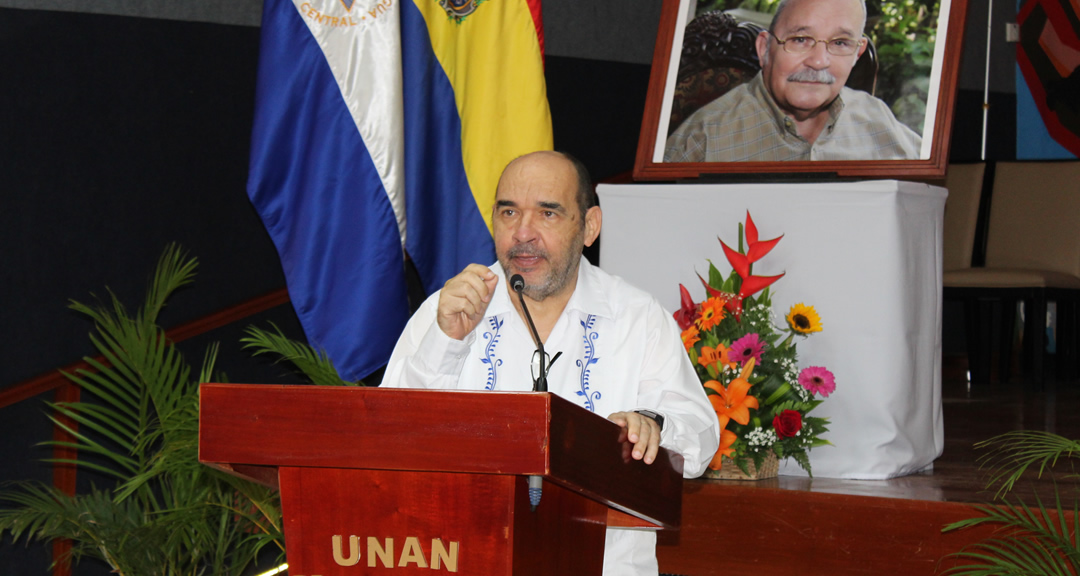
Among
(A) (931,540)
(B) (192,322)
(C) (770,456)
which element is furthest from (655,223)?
(B) (192,322)

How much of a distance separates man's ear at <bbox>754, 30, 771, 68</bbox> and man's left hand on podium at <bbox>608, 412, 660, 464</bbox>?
6.60 ft

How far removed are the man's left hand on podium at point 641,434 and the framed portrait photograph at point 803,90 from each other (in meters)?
1.79

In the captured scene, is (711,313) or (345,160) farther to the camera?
(345,160)

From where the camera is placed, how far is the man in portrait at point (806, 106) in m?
3.02

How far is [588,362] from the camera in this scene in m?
1.92

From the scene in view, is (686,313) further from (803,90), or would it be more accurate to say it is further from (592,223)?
(592,223)

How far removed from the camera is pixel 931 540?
97.5 inches

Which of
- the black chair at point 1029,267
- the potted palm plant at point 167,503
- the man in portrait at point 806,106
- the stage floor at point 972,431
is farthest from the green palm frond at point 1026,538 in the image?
the black chair at point 1029,267

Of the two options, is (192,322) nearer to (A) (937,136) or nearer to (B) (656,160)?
(B) (656,160)

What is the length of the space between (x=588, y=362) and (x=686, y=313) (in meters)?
1.07

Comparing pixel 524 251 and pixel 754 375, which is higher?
pixel 524 251

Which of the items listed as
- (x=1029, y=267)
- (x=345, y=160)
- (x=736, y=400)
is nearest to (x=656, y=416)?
(x=736, y=400)

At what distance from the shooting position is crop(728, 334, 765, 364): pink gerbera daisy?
2797mm

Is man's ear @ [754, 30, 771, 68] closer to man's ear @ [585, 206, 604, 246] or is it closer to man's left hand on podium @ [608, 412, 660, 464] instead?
man's ear @ [585, 206, 604, 246]
